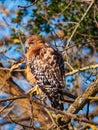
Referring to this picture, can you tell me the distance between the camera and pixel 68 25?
20.5 feet

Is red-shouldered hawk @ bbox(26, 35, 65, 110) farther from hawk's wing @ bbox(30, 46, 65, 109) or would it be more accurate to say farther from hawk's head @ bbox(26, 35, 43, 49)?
hawk's head @ bbox(26, 35, 43, 49)

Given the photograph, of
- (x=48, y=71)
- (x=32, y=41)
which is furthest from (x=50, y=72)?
(x=32, y=41)

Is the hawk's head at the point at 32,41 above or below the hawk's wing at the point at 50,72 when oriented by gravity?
above

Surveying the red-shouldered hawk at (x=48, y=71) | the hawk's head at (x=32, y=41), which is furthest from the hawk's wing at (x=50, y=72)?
the hawk's head at (x=32, y=41)

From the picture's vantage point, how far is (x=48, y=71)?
4633 millimetres

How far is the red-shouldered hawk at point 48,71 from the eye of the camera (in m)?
4.35

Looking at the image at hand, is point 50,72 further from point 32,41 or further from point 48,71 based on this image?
point 32,41

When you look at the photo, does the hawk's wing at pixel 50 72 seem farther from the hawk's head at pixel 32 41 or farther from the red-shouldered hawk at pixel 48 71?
the hawk's head at pixel 32 41

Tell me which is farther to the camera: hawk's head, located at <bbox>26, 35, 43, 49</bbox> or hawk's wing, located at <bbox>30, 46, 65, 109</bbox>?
hawk's head, located at <bbox>26, 35, 43, 49</bbox>

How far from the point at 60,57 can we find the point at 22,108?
1334 mm

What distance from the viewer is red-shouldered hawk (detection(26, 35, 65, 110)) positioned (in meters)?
4.35

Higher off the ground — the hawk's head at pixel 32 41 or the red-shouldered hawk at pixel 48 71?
the hawk's head at pixel 32 41

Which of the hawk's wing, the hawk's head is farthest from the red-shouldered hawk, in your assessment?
the hawk's head

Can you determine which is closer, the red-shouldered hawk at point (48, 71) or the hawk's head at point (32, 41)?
the red-shouldered hawk at point (48, 71)
